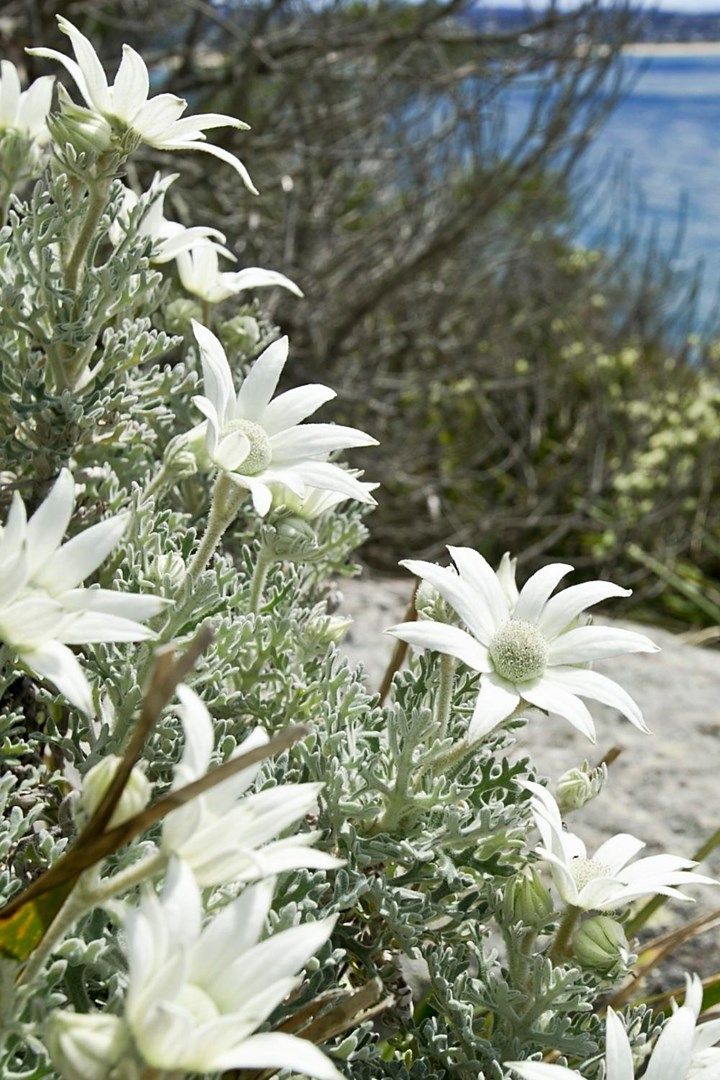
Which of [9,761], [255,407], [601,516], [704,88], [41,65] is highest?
[704,88]

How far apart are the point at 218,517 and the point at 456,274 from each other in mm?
2864

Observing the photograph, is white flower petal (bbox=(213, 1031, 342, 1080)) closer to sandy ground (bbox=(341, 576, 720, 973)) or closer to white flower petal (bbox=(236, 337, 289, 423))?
white flower petal (bbox=(236, 337, 289, 423))

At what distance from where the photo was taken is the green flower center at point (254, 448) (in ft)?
2.39

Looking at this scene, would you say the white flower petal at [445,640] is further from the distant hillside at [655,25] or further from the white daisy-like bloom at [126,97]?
the distant hillside at [655,25]

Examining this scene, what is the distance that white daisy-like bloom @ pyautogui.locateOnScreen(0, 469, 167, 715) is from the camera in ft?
1.73

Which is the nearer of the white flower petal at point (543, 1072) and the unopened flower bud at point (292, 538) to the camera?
the white flower petal at point (543, 1072)

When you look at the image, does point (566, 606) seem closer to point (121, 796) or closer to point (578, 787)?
point (578, 787)

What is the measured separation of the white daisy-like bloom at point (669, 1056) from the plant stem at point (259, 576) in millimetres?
358

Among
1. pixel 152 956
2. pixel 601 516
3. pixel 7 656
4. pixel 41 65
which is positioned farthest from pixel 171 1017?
pixel 601 516

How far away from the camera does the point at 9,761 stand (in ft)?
2.33

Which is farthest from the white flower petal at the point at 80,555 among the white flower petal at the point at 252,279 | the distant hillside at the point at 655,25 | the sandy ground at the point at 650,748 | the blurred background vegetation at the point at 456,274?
the distant hillside at the point at 655,25

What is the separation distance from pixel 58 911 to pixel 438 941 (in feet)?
1.02

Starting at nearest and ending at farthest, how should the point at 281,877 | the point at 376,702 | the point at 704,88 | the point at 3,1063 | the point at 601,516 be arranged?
the point at 3,1063 < the point at 281,877 < the point at 376,702 < the point at 601,516 < the point at 704,88

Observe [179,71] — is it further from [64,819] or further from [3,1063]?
[3,1063]
